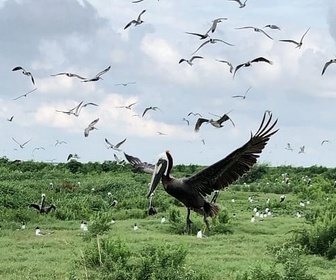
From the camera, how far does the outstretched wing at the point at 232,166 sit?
34.4 ft

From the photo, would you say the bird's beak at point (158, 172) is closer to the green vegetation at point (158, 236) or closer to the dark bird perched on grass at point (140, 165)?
the green vegetation at point (158, 236)

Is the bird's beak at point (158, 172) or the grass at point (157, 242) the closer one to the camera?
the bird's beak at point (158, 172)

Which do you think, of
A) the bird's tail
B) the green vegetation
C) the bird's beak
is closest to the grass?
the green vegetation

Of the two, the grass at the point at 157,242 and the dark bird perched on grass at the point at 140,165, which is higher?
the dark bird perched on grass at the point at 140,165

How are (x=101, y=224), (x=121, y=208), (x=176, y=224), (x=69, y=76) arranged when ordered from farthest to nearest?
1. (x=121, y=208)
2. (x=176, y=224)
3. (x=101, y=224)
4. (x=69, y=76)

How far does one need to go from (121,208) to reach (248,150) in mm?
10805

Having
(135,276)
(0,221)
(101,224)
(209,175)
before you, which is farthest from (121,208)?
(135,276)

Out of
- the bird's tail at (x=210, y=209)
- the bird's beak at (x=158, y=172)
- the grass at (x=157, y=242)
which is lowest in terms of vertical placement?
the grass at (x=157, y=242)

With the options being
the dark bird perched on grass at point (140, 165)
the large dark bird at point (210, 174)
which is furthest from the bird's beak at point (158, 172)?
the dark bird perched on grass at point (140, 165)

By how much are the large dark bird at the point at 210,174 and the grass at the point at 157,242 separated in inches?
30.8

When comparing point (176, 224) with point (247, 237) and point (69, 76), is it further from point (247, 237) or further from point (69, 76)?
point (69, 76)

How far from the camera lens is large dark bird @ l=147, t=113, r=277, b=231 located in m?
10.5

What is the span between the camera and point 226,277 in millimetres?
10898

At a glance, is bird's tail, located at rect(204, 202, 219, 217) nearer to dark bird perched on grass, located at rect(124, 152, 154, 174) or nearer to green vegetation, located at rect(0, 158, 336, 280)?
green vegetation, located at rect(0, 158, 336, 280)
